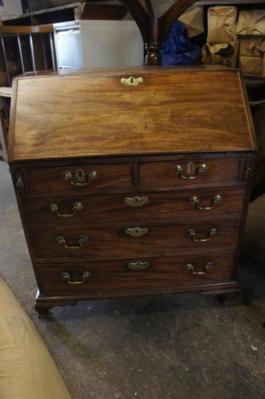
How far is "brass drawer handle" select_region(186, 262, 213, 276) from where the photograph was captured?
1.36 metres

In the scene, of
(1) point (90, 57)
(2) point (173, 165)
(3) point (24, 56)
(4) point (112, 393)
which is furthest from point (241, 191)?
(3) point (24, 56)

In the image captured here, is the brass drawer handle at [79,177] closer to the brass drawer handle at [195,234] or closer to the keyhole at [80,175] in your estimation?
the keyhole at [80,175]

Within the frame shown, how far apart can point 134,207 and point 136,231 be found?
110 mm

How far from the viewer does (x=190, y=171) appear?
1139mm

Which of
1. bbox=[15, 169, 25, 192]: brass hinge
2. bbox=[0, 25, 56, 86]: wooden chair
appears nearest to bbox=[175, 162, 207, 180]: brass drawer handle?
bbox=[15, 169, 25, 192]: brass hinge

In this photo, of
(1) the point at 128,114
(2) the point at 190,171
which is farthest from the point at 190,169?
(1) the point at 128,114

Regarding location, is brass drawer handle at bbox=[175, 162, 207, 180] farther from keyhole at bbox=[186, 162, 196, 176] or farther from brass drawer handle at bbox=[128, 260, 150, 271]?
brass drawer handle at bbox=[128, 260, 150, 271]

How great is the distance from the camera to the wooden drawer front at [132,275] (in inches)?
52.5

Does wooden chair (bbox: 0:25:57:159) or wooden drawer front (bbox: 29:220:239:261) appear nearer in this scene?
wooden drawer front (bbox: 29:220:239:261)

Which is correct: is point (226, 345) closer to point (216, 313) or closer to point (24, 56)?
point (216, 313)

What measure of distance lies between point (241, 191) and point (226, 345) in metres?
0.65

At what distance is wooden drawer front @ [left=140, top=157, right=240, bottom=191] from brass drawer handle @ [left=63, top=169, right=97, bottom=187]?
175 millimetres

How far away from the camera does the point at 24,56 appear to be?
2977 mm

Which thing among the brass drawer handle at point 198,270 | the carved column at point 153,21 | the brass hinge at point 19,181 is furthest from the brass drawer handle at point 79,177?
the carved column at point 153,21
